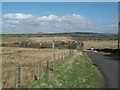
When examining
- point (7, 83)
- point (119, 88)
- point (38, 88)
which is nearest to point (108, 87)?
point (119, 88)

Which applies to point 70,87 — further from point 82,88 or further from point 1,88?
point 1,88

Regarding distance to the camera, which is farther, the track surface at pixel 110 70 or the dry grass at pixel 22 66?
the track surface at pixel 110 70

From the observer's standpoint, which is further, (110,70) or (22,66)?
(22,66)

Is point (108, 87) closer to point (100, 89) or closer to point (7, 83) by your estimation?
point (100, 89)

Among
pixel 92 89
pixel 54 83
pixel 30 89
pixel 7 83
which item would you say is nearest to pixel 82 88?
pixel 92 89

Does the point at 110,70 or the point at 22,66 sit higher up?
the point at 22,66

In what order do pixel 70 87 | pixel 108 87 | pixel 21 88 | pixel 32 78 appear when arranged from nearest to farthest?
pixel 21 88
pixel 70 87
pixel 108 87
pixel 32 78

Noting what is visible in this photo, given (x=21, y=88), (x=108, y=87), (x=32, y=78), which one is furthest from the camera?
(x=32, y=78)

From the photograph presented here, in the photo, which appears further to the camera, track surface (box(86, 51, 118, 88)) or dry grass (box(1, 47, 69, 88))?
track surface (box(86, 51, 118, 88))

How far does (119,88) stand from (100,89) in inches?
32.3

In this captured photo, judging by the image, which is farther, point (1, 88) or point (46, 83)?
point (46, 83)

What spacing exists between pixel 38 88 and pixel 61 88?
0.92m

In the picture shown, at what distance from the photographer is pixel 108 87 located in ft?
45.0

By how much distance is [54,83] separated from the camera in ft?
44.3
